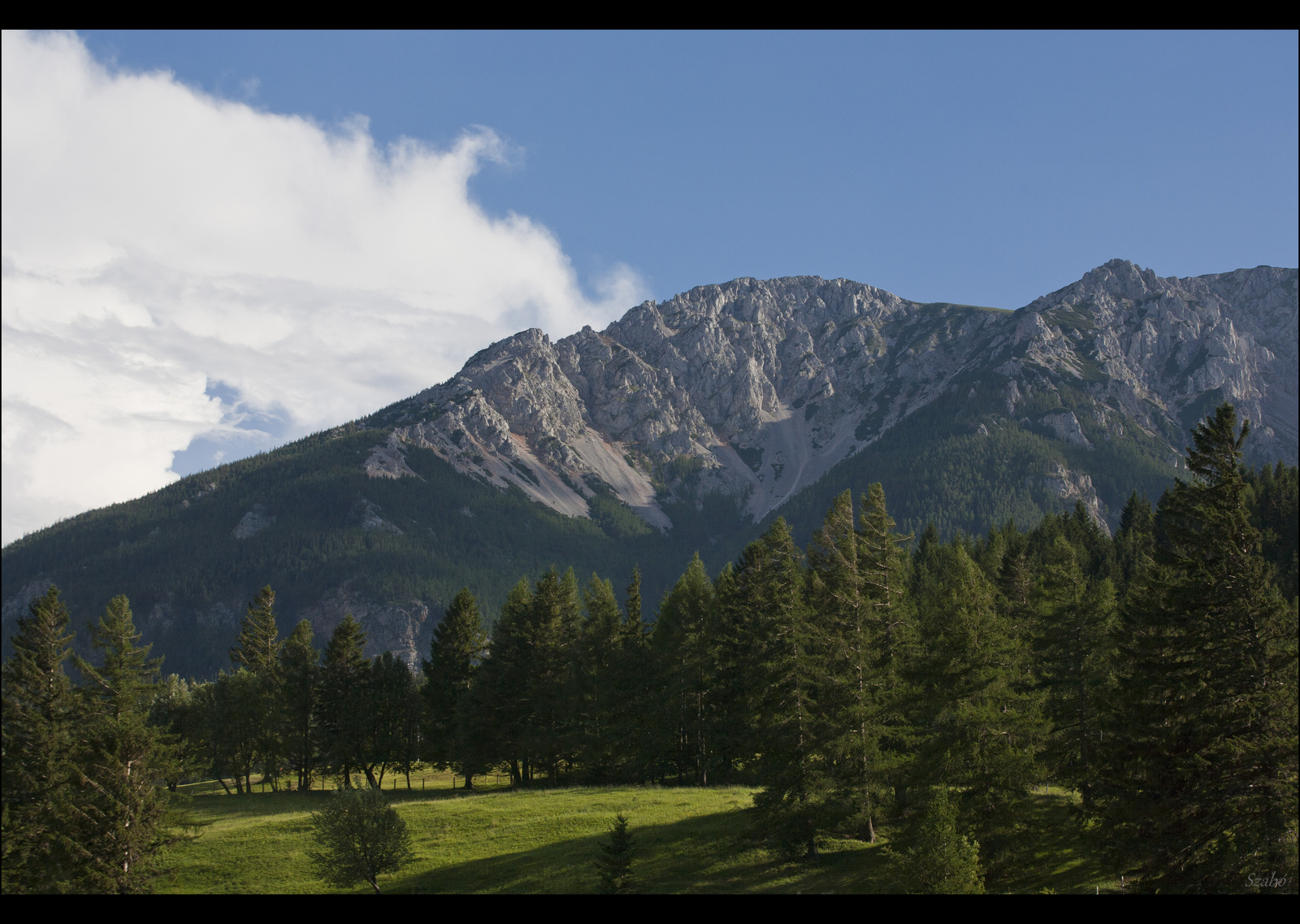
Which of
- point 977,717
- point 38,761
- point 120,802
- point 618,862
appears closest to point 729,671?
point 977,717

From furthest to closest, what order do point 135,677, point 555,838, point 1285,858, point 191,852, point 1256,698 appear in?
point 135,677 → point 191,852 → point 555,838 → point 1256,698 → point 1285,858

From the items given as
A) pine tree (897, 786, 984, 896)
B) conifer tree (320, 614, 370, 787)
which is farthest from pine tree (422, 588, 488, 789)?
pine tree (897, 786, 984, 896)

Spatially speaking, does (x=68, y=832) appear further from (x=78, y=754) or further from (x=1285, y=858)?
(x=1285, y=858)

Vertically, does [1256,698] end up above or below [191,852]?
above

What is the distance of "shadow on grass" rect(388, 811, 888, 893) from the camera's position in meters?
32.5

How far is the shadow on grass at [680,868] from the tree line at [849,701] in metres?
1.58

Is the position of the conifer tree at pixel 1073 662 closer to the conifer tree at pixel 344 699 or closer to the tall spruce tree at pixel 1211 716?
the tall spruce tree at pixel 1211 716

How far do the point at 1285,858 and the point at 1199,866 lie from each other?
2182 millimetres

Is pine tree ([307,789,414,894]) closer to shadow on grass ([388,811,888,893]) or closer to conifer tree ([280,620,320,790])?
shadow on grass ([388,811,888,893])

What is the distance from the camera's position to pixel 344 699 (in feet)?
215

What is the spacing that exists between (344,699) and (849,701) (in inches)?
1896

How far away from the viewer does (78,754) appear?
103ft

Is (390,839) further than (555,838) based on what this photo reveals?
No

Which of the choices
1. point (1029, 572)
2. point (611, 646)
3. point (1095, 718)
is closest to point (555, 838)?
point (611, 646)
